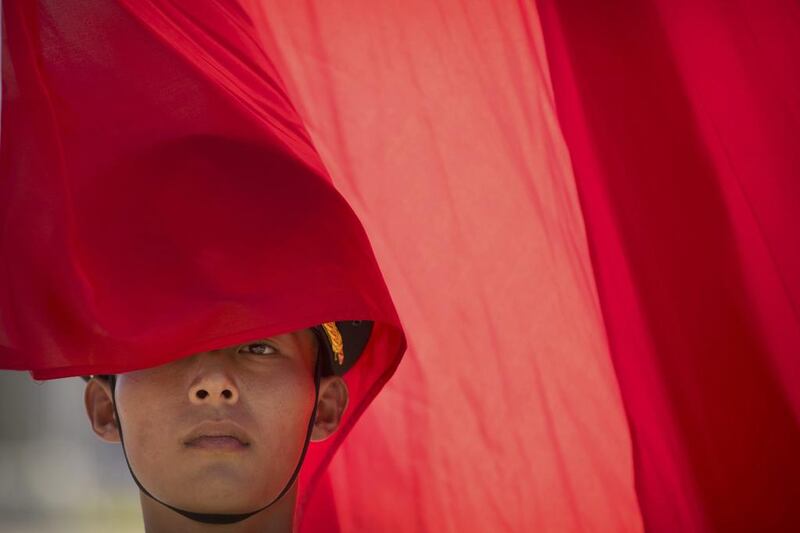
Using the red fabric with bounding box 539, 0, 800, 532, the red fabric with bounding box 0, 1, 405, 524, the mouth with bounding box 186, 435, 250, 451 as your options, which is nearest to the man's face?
the mouth with bounding box 186, 435, 250, 451

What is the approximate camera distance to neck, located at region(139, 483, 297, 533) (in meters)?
1.32

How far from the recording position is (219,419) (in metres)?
1.27

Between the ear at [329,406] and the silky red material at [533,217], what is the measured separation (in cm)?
6

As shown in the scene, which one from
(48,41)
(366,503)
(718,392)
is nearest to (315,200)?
(48,41)

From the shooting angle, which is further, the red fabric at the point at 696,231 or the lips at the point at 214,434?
the red fabric at the point at 696,231

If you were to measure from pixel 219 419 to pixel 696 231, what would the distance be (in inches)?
27.3

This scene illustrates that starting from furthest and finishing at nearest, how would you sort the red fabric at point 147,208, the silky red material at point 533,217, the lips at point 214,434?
the silky red material at point 533,217 → the lips at point 214,434 → the red fabric at point 147,208

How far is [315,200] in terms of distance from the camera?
128 centimetres

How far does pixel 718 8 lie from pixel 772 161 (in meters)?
0.23

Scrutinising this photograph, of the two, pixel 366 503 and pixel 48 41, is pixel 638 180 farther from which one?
pixel 48 41

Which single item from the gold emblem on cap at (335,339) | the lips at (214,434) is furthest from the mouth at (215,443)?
the gold emblem on cap at (335,339)

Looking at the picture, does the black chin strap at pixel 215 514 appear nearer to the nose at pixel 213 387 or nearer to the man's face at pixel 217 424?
the man's face at pixel 217 424

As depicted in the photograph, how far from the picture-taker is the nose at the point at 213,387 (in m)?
1.28

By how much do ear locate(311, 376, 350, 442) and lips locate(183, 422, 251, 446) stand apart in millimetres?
196
